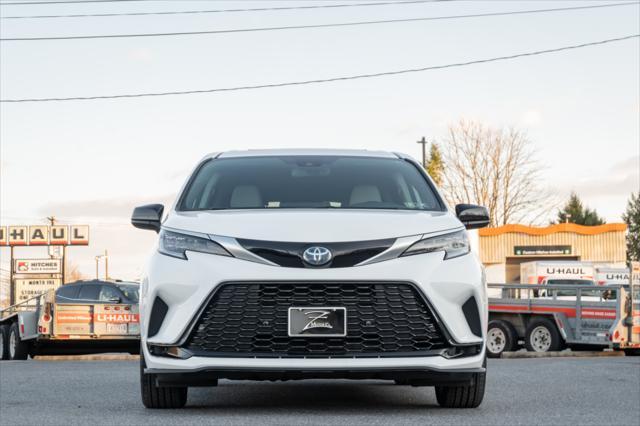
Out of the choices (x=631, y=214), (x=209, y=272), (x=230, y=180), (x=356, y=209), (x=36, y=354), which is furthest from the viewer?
(x=631, y=214)

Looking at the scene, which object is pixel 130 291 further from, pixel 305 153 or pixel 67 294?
pixel 305 153

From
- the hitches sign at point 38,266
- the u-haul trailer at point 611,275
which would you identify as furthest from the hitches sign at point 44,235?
the u-haul trailer at point 611,275

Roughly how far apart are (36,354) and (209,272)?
16.7 m

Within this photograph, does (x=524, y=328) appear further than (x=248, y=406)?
Yes

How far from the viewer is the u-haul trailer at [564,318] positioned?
20.9m

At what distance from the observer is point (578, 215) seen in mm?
99500

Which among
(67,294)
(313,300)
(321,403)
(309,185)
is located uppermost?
(309,185)

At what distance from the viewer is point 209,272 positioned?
6.89 metres

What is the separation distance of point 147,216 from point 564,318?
15618 mm

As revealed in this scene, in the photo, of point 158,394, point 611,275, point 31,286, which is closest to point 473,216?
point 158,394

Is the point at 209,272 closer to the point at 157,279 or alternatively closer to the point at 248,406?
the point at 157,279

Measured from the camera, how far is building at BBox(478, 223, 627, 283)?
189 ft

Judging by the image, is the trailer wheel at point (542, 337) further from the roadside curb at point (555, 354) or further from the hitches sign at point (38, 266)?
the hitches sign at point (38, 266)

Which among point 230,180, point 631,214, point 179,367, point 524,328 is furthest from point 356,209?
point 631,214
